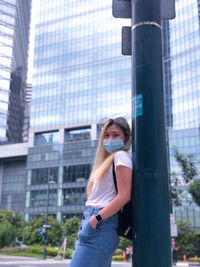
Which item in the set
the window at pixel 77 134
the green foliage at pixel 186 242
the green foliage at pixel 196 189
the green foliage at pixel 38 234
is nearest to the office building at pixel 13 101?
the window at pixel 77 134

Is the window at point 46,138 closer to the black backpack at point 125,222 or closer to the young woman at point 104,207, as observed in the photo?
the young woman at point 104,207

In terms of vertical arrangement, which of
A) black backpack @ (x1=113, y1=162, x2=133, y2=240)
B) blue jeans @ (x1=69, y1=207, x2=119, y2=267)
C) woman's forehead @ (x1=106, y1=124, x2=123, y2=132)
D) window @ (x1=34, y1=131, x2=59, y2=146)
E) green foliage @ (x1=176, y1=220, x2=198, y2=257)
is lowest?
green foliage @ (x1=176, y1=220, x2=198, y2=257)

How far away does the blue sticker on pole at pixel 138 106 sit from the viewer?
10.3 feet

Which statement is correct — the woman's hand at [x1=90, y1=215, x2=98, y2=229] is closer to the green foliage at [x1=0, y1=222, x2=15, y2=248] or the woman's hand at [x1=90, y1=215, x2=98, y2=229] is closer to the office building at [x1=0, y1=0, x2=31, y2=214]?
the green foliage at [x1=0, y1=222, x2=15, y2=248]

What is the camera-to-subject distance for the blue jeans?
2697 millimetres

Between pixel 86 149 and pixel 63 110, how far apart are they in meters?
11.9

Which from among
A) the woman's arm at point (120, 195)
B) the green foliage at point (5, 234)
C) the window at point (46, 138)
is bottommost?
the green foliage at point (5, 234)

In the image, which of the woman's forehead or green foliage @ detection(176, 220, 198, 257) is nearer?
the woman's forehead

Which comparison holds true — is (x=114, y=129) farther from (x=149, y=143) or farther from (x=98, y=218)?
(x=98, y=218)

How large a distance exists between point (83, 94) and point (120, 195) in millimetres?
79289

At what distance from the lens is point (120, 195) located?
280cm

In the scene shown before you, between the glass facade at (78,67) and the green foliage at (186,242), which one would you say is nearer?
the green foliage at (186,242)

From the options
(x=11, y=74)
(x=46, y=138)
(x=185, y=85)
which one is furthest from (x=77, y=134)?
(x=11, y=74)

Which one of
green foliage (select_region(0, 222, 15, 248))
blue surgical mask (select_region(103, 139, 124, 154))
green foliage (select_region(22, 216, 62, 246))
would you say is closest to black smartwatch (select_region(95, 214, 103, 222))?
blue surgical mask (select_region(103, 139, 124, 154))
